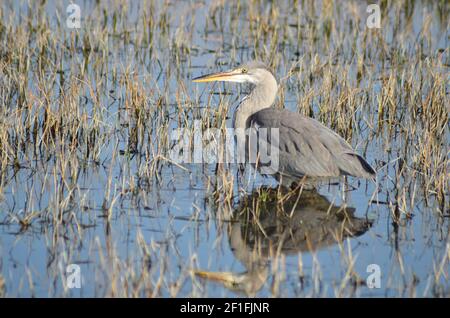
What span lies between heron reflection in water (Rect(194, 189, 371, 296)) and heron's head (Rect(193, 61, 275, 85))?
1417mm

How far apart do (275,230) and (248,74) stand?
238 centimetres

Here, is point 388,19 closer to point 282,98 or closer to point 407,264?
point 282,98

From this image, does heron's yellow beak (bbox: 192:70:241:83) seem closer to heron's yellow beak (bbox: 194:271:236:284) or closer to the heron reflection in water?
the heron reflection in water

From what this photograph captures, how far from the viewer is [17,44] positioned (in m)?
9.80

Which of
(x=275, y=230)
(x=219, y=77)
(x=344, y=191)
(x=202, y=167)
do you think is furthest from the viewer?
(x=219, y=77)

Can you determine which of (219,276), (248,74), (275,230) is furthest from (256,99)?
(219,276)

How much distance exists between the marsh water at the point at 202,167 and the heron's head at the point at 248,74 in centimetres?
34

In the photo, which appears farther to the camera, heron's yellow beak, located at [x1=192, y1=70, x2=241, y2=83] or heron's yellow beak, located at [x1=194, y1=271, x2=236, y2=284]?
heron's yellow beak, located at [x1=192, y1=70, x2=241, y2=83]

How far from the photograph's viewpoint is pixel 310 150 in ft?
24.0

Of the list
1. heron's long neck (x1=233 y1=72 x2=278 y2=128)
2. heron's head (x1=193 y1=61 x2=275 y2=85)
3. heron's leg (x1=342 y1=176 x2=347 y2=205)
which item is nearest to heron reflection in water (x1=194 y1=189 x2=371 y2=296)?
heron's leg (x1=342 y1=176 x2=347 y2=205)

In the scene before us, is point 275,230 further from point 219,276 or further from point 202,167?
point 202,167

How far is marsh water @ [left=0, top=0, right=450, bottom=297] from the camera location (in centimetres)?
537

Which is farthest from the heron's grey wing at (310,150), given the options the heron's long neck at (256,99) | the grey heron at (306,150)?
the heron's long neck at (256,99)
